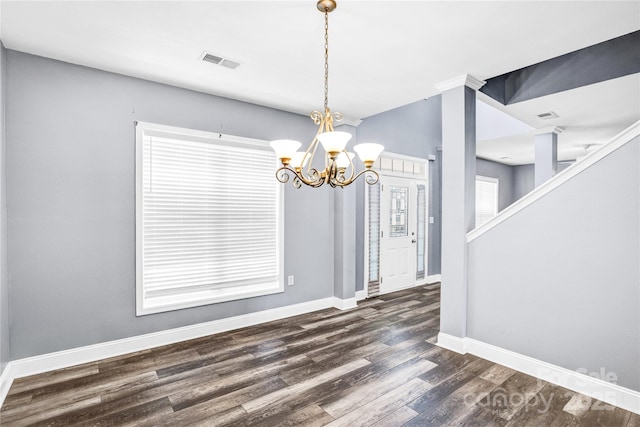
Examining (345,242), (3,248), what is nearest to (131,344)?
(3,248)

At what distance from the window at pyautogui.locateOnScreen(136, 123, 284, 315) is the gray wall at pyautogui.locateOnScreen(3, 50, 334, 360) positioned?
0.42 feet

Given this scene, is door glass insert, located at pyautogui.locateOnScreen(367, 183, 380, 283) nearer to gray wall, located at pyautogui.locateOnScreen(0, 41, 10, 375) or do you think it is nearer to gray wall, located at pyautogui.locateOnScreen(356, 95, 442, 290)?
gray wall, located at pyautogui.locateOnScreen(356, 95, 442, 290)

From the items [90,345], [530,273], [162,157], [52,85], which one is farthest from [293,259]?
[52,85]

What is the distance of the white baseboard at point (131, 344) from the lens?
8.73 feet

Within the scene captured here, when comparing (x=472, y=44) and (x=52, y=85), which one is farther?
(x=52, y=85)

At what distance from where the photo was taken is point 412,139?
573 centimetres

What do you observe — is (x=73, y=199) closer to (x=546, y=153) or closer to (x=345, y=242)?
(x=345, y=242)

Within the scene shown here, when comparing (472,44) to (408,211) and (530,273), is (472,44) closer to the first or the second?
(530,273)

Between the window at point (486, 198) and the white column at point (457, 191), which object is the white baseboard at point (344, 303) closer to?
the white column at point (457, 191)

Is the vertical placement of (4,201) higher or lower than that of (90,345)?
higher

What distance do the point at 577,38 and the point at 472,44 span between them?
0.73 metres

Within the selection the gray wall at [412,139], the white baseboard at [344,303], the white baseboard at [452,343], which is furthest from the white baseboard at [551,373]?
the gray wall at [412,139]

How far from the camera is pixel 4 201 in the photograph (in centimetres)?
256

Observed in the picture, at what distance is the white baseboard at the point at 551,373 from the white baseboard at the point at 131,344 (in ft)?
6.22
